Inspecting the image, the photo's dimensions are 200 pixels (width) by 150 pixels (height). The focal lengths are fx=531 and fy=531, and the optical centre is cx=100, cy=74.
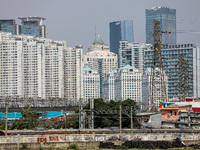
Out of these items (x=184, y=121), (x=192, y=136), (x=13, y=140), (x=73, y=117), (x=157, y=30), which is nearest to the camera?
(x=13, y=140)

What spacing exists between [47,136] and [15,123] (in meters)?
40.8

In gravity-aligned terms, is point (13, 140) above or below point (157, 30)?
below

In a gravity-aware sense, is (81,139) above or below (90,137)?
below

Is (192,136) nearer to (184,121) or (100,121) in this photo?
(184,121)

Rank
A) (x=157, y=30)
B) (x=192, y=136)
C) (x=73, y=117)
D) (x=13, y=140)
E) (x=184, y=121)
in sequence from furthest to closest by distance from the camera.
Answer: (x=73, y=117), (x=157, y=30), (x=184, y=121), (x=192, y=136), (x=13, y=140)

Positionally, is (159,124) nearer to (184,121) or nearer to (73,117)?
(184,121)

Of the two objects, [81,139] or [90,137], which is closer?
[81,139]

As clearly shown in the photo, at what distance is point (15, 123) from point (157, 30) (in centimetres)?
3463

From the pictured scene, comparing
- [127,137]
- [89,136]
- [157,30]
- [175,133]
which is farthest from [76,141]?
[157,30]

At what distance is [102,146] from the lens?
6712cm

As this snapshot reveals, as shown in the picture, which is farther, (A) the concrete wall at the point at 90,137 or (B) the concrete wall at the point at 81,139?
(A) the concrete wall at the point at 90,137

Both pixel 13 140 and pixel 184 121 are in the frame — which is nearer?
pixel 13 140

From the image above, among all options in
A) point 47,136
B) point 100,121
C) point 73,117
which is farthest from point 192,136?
point 73,117

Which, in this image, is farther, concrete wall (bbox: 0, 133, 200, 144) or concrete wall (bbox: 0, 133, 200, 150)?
concrete wall (bbox: 0, 133, 200, 144)
